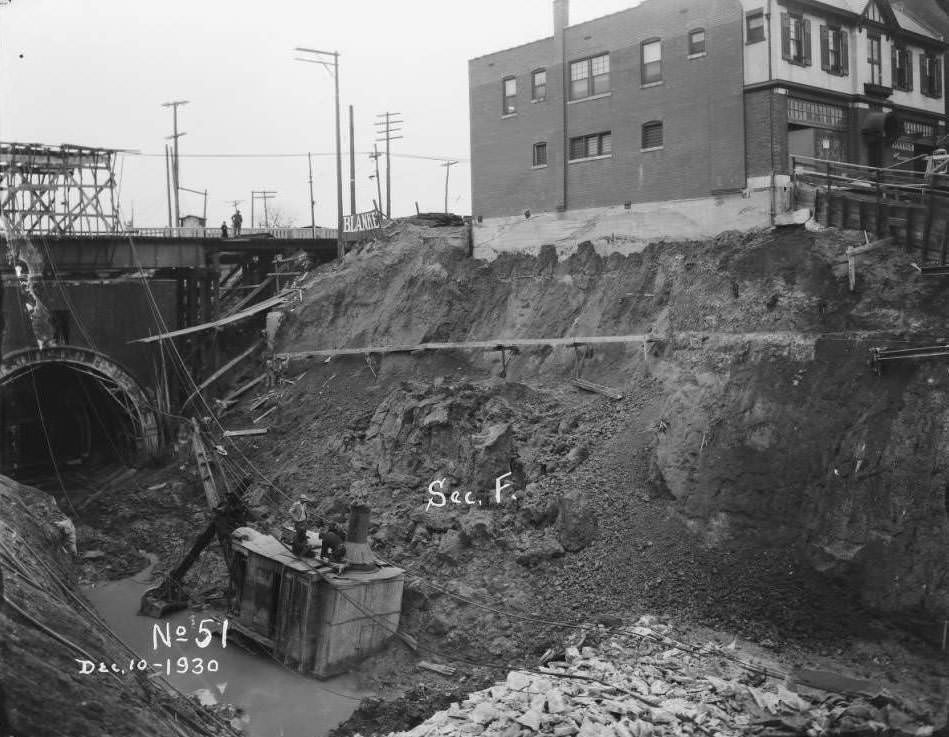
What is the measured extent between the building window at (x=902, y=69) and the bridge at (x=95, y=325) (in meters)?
25.2

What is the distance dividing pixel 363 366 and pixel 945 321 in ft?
63.4

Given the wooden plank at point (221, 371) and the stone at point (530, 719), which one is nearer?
the stone at point (530, 719)

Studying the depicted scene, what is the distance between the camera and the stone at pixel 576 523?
72.4ft

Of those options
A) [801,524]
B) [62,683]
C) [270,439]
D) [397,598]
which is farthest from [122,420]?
[801,524]

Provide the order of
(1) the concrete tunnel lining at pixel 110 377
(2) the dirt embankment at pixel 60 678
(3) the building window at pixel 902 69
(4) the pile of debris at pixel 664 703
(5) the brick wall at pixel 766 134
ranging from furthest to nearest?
1. (3) the building window at pixel 902 69
2. (1) the concrete tunnel lining at pixel 110 377
3. (5) the brick wall at pixel 766 134
4. (4) the pile of debris at pixel 664 703
5. (2) the dirt embankment at pixel 60 678

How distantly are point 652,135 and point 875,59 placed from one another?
855cm

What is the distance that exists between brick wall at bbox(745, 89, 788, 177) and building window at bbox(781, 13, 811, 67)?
1.50 metres

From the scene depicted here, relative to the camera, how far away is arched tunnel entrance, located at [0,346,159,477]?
35.8m

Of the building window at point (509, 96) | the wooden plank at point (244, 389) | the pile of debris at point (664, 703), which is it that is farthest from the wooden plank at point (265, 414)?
the pile of debris at point (664, 703)

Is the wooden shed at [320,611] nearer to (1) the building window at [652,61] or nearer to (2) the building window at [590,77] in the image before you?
(1) the building window at [652,61]

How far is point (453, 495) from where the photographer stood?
25.1 meters

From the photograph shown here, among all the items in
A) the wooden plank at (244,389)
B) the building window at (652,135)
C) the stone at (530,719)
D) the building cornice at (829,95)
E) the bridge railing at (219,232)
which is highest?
the building cornice at (829,95)

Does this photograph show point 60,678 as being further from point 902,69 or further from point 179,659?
point 902,69

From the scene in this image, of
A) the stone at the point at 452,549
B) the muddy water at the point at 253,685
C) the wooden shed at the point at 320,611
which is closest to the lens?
the muddy water at the point at 253,685
